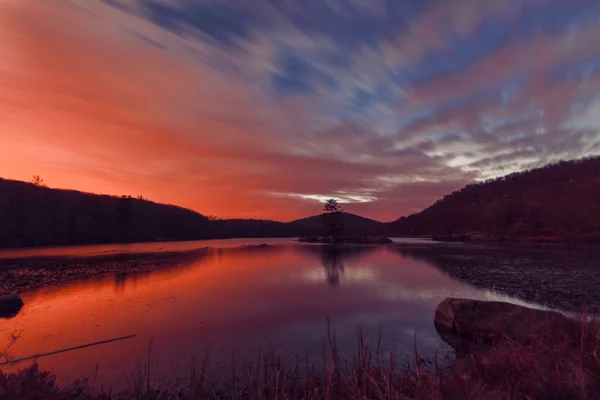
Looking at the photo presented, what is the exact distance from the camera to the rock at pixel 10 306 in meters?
12.9

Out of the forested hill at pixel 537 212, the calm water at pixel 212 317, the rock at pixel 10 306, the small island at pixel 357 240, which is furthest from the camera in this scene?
the small island at pixel 357 240

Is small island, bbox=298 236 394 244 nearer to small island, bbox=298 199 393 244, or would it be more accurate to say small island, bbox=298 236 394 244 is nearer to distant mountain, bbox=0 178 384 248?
small island, bbox=298 199 393 244

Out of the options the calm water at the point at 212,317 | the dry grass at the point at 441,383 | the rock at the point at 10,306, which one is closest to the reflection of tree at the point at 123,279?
the calm water at the point at 212,317

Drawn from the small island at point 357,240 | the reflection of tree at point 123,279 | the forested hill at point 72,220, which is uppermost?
the forested hill at point 72,220

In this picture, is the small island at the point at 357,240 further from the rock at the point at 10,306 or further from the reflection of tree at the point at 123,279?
the rock at the point at 10,306

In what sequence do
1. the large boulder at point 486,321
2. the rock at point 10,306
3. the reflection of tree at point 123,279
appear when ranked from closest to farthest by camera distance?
1. the large boulder at point 486,321
2. the rock at point 10,306
3. the reflection of tree at point 123,279

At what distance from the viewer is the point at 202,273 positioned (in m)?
26.8

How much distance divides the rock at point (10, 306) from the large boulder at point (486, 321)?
17.8 m

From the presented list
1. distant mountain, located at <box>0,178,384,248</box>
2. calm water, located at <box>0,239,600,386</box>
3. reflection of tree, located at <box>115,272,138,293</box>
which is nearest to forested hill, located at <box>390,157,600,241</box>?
calm water, located at <box>0,239,600,386</box>

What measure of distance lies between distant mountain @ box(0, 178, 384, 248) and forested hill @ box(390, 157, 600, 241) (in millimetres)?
103620

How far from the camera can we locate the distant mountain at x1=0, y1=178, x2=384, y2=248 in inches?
3220

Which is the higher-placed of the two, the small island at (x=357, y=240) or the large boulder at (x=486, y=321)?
the small island at (x=357, y=240)

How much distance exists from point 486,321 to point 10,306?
19.9 meters

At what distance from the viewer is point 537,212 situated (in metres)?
91.4
